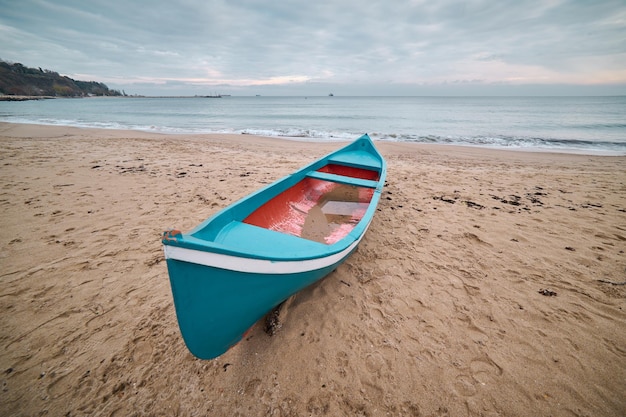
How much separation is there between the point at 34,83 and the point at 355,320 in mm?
145849

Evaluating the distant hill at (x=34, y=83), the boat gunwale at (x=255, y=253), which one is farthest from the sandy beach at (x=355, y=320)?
the distant hill at (x=34, y=83)

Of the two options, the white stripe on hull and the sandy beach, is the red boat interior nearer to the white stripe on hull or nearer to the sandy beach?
the sandy beach

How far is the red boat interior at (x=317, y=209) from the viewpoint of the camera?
3.72m

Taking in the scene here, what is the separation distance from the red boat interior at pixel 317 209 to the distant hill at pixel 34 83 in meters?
120

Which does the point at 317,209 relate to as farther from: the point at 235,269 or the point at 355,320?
the point at 235,269

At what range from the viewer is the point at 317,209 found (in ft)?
15.4

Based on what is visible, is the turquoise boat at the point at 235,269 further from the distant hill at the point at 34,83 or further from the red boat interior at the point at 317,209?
the distant hill at the point at 34,83

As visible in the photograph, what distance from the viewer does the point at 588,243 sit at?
3.93 m

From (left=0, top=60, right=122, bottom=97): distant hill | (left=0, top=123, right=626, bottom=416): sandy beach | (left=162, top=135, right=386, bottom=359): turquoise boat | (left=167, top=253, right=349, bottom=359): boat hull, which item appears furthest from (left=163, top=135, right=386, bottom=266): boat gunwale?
(left=0, top=60, right=122, bottom=97): distant hill

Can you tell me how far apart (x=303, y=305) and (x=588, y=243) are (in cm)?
468


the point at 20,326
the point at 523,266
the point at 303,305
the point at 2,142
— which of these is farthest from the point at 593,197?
the point at 2,142

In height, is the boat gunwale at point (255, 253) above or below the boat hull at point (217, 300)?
above

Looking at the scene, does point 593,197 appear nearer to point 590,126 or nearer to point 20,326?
point 20,326

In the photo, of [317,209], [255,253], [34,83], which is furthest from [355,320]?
[34,83]
